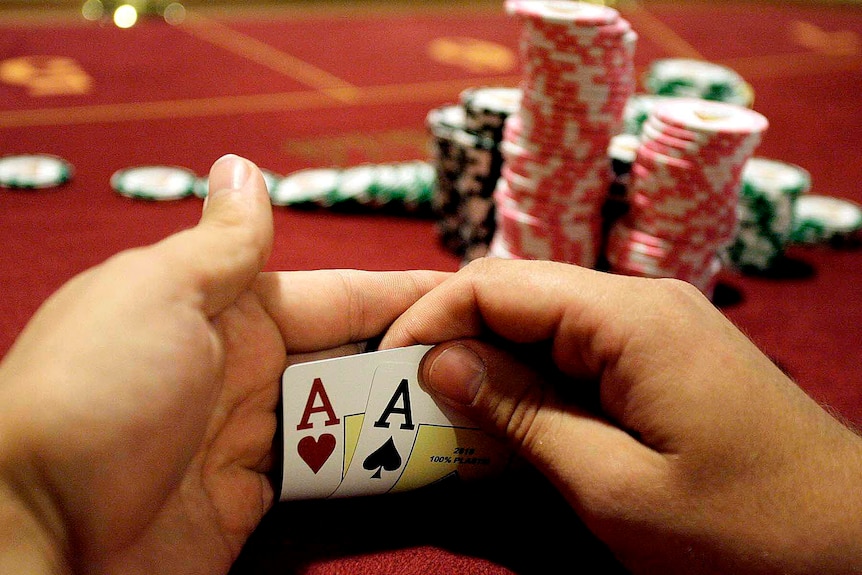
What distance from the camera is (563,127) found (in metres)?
1.78

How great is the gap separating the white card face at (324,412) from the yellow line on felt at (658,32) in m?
4.41

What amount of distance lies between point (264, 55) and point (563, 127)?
2819mm

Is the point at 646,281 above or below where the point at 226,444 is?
above

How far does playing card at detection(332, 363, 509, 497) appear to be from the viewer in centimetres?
99

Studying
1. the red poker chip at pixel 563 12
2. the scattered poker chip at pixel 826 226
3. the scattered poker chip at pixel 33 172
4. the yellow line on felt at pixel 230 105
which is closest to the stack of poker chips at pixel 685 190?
the red poker chip at pixel 563 12

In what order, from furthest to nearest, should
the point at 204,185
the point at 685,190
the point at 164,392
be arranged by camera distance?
the point at 204,185 → the point at 685,190 → the point at 164,392

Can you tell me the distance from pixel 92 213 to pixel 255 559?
5.19ft

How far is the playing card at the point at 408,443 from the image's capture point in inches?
39.0

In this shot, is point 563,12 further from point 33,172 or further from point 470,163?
point 33,172

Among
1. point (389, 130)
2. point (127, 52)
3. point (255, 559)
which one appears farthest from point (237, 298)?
point (127, 52)

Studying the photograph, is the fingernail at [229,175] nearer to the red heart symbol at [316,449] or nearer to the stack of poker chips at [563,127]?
the red heart symbol at [316,449]

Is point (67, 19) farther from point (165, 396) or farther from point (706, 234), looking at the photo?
point (165, 396)

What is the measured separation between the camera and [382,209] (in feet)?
7.93

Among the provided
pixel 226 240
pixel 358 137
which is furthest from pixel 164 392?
pixel 358 137
